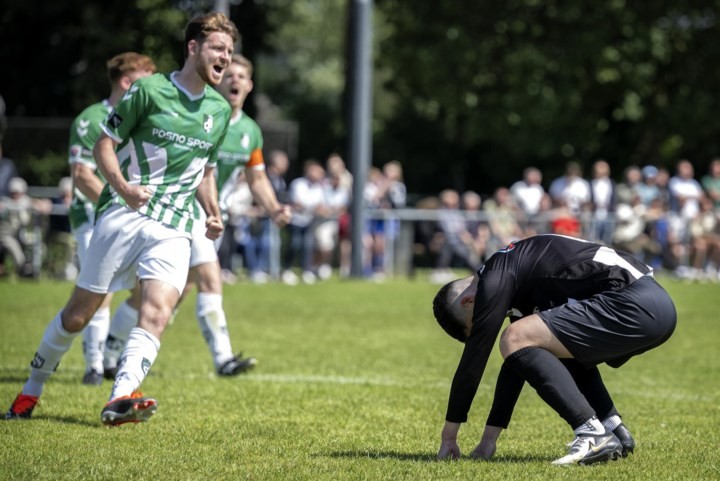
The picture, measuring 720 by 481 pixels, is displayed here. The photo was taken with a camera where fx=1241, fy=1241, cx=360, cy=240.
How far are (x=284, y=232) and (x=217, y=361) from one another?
1536cm

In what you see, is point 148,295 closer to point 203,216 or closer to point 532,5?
point 203,216

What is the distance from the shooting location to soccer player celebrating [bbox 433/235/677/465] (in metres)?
6.13

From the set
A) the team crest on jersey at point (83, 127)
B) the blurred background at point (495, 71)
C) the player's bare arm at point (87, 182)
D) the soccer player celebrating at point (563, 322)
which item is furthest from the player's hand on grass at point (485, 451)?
the blurred background at point (495, 71)

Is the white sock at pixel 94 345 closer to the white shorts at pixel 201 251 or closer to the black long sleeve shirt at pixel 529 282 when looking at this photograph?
the white shorts at pixel 201 251

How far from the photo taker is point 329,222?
2361 centimetres

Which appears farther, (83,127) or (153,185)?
(83,127)

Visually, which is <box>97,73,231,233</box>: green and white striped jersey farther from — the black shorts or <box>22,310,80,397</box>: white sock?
the black shorts

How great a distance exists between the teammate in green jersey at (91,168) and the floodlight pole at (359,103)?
1384 cm

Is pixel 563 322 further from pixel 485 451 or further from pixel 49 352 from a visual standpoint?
pixel 49 352

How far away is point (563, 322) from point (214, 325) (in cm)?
433

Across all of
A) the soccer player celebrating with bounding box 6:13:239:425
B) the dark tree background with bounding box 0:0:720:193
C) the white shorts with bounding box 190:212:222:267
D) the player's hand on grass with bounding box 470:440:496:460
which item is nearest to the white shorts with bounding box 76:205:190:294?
the soccer player celebrating with bounding box 6:13:239:425

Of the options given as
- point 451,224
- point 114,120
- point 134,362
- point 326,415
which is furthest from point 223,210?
point 451,224

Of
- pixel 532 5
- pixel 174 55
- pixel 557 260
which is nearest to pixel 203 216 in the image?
pixel 557 260

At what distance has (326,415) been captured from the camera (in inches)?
322
